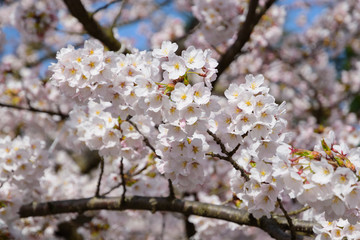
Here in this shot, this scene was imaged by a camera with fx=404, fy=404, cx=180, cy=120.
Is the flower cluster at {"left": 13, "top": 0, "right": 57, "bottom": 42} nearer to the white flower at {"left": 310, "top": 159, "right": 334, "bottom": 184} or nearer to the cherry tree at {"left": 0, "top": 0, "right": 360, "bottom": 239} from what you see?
the cherry tree at {"left": 0, "top": 0, "right": 360, "bottom": 239}

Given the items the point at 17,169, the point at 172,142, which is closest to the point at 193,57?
the point at 172,142

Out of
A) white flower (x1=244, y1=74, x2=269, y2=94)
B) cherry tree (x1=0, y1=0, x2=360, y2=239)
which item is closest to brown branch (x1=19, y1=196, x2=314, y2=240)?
cherry tree (x1=0, y1=0, x2=360, y2=239)

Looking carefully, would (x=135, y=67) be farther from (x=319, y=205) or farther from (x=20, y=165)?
(x=20, y=165)

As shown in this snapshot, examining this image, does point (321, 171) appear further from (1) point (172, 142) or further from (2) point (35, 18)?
(2) point (35, 18)

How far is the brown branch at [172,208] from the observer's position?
2182mm

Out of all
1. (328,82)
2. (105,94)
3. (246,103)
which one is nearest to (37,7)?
(105,94)

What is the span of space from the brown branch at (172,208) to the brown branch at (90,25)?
47.9 inches

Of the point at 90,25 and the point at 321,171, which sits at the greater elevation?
the point at 321,171

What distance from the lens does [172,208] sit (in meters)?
2.54

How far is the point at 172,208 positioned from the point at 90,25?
5.08 feet

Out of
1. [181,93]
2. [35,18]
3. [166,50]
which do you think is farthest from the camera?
[35,18]

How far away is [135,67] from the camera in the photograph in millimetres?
1856

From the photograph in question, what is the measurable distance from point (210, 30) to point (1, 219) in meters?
2.40

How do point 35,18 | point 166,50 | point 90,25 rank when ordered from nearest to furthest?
point 166,50, point 90,25, point 35,18
